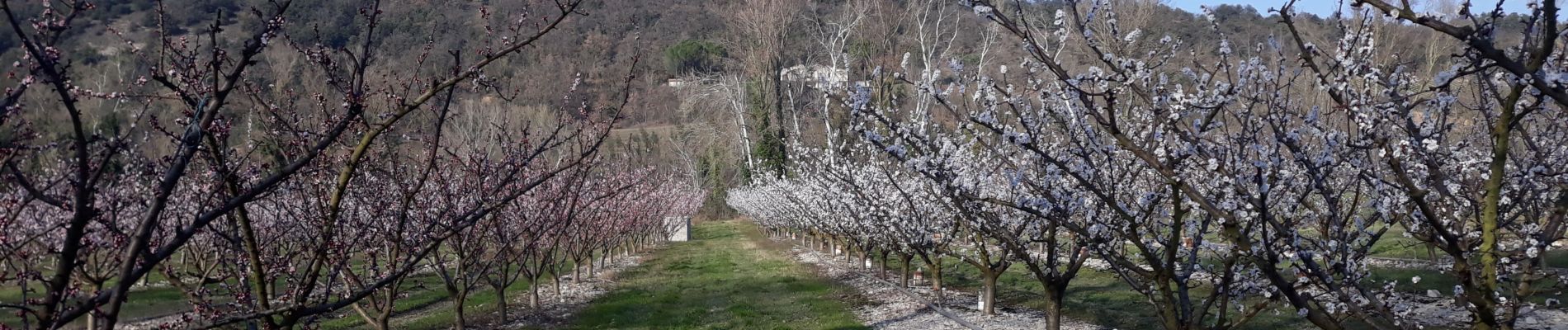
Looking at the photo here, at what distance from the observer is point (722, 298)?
1909cm

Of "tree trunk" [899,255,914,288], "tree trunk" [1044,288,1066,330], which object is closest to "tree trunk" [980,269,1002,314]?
"tree trunk" [899,255,914,288]

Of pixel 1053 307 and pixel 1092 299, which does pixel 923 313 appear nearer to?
pixel 1092 299

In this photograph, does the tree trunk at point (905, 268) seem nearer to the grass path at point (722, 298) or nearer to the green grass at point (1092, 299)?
the green grass at point (1092, 299)

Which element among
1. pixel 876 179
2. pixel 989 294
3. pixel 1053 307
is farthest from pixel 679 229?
pixel 1053 307

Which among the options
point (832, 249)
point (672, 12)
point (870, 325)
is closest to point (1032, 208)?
point (870, 325)

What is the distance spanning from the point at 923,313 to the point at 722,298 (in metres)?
5.27

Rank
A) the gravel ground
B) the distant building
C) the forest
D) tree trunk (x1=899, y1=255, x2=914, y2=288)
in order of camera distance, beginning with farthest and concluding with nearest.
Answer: the distant building → tree trunk (x1=899, y1=255, x2=914, y2=288) → the gravel ground → the forest

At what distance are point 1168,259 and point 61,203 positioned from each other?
4.75 m

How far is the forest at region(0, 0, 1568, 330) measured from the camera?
358 cm

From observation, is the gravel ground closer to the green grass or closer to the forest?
the forest

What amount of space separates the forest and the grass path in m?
0.15

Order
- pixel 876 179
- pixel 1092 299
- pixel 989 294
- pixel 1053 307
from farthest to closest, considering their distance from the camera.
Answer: pixel 876 179 → pixel 1092 299 → pixel 989 294 → pixel 1053 307

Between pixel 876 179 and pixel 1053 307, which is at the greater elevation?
pixel 876 179

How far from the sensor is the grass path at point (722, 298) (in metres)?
15.1
